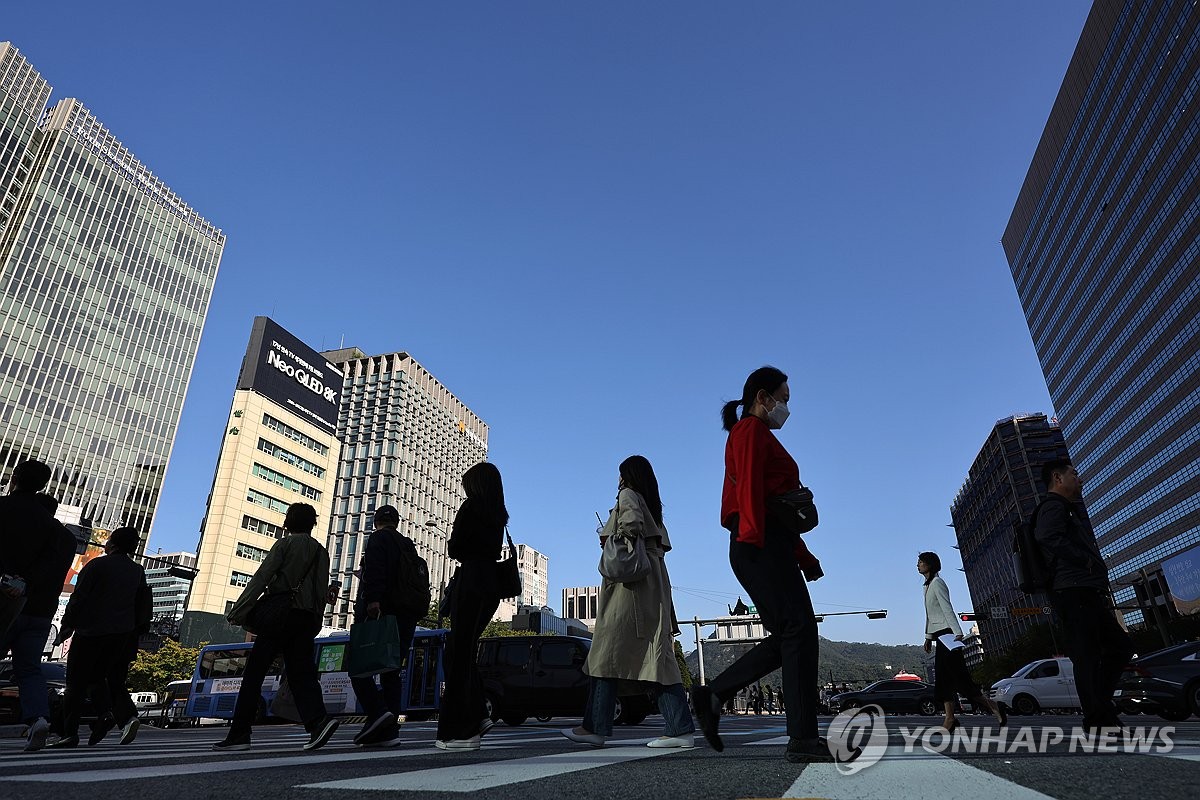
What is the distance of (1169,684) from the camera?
9844mm

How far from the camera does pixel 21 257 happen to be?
66.9 meters

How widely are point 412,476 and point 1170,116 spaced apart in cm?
9369

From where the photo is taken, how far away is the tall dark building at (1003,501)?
9944 centimetres

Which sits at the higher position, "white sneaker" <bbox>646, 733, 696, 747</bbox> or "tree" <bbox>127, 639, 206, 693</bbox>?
"tree" <bbox>127, 639, 206, 693</bbox>

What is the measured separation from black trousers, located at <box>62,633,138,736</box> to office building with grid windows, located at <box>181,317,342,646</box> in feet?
173

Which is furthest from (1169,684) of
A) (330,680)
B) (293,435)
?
(293,435)

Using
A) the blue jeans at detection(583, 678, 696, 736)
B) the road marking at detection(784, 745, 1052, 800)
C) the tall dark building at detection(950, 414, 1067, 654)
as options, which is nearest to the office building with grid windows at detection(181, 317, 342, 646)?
the blue jeans at detection(583, 678, 696, 736)

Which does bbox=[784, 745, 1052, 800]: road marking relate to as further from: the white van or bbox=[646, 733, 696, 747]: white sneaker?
the white van

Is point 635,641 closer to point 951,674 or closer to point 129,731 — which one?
point 951,674

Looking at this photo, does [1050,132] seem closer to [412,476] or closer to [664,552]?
[412,476]

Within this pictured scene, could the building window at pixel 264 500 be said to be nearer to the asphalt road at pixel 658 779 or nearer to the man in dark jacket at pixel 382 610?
the man in dark jacket at pixel 382 610

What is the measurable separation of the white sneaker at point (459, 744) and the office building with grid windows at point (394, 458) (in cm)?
8328

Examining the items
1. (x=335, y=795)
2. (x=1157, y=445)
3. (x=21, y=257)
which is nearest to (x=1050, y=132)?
(x=1157, y=445)

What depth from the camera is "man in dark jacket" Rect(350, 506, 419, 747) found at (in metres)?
4.58
